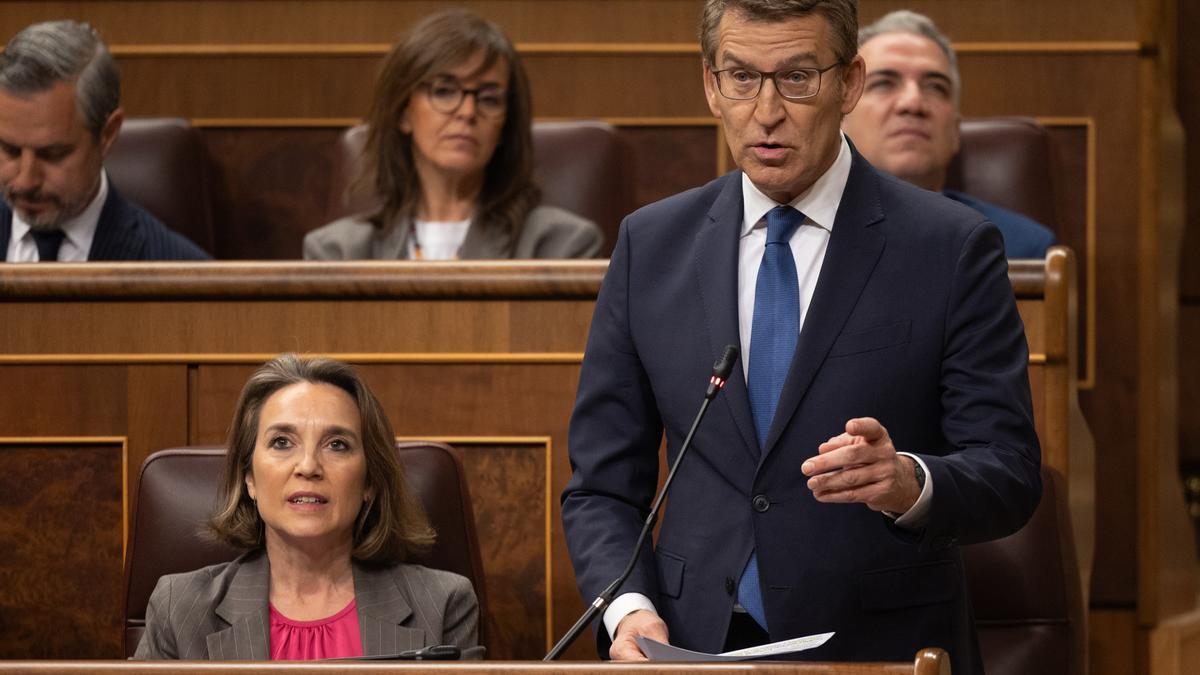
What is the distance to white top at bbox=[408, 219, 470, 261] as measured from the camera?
1762 millimetres

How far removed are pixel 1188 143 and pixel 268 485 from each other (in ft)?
4.70

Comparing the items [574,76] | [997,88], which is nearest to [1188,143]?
[997,88]

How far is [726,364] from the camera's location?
908 millimetres

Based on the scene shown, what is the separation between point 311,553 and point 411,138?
2.34 feet

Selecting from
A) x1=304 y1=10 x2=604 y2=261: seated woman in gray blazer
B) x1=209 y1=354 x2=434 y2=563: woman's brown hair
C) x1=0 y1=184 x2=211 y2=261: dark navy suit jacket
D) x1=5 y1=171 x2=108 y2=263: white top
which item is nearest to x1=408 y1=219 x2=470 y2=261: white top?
x1=304 y1=10 x2=604 y2=261: seated woman in gray blazer

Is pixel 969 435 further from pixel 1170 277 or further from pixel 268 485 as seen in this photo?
pixel 1170 277

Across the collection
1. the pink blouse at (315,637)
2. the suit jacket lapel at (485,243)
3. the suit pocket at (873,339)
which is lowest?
the pink blouse at (315,637)

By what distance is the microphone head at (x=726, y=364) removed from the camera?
91 centimetres

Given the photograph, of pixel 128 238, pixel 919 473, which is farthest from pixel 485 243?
pixel 919 473

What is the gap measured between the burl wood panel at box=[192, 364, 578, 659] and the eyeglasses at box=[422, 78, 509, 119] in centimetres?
45

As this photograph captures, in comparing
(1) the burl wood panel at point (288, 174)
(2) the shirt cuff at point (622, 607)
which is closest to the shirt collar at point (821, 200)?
(2) the shirt cuff at point (622, 607)

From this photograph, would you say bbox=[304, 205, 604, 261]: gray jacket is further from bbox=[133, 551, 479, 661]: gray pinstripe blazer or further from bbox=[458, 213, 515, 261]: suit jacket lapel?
bbox=[133, 551, 479, 661]: gray pinstripe blazer

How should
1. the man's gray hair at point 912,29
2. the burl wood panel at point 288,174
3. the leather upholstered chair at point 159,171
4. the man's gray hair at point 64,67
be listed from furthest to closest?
the burl wood panel at point 288,174, the leather upholstered chair at point 159,171, the man's gray hair at point 912,29, the man's gray hair at point 64,67

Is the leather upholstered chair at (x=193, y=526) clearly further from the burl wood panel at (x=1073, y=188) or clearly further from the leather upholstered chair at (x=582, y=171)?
the burl wood panel at (x=1073, y=188)
